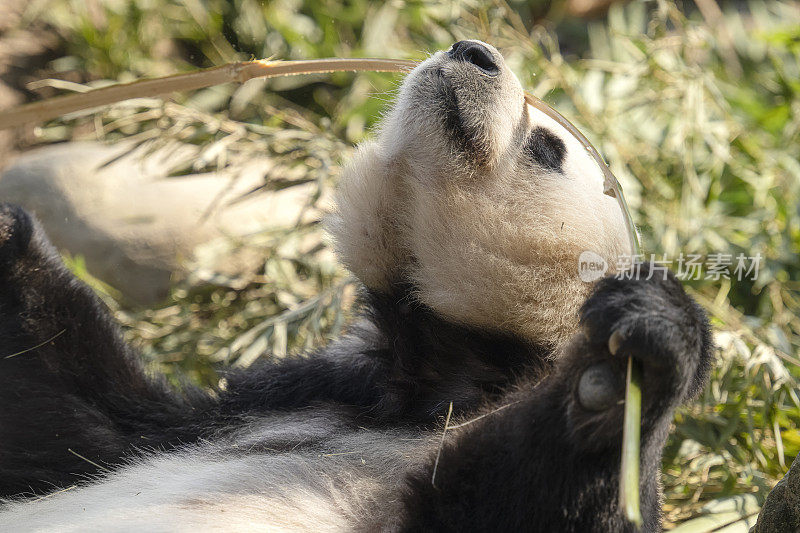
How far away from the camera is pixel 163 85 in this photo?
208cm

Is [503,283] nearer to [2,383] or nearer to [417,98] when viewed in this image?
[417,98]

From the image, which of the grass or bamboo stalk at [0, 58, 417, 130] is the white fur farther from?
the grass

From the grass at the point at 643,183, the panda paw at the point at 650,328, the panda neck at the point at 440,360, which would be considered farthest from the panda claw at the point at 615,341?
the grass at the point at 643,183

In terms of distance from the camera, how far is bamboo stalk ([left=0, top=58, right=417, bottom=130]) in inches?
79.7

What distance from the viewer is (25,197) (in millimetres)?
4234

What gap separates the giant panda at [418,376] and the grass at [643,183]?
0.42 metres

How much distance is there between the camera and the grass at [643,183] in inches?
107

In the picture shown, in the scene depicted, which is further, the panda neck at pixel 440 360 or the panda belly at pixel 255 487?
the panda neck at pixel 440 360

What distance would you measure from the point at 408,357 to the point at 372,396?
0.54 feet

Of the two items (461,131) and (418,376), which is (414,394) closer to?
(418,376)

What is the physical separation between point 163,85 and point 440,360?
977 mm

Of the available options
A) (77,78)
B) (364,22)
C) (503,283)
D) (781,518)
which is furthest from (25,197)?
(781,518)

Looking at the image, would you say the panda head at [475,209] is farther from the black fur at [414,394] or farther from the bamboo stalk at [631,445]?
the bamboo stalk at [631,445]

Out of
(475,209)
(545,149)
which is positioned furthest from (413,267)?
(545,149)
